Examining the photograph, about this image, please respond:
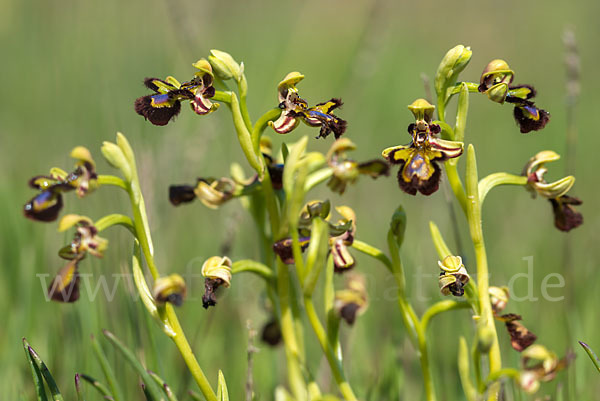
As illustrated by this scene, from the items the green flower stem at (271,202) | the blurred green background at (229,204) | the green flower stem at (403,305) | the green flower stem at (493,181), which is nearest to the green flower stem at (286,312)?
the green flower stem at (271,202)

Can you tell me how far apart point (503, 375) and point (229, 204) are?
2.75 meters

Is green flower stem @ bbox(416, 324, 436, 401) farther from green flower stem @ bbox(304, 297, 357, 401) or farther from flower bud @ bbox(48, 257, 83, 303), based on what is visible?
flower bud @ bbox(48, 257, 83, 303)

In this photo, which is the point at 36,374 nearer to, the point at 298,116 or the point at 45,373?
the point at 45,373

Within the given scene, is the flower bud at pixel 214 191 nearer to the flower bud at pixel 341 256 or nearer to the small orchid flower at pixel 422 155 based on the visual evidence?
the flower bud at pixel 341 256

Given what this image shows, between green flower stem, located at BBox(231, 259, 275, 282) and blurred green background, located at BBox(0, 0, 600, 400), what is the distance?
39 cm

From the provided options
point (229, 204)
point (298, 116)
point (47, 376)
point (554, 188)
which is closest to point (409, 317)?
point (554, 188)

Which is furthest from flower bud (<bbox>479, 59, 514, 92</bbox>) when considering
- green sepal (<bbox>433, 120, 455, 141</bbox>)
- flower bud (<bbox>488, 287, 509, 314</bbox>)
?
flower bud (<bbox>488, 287, 509, 314</bbox>)

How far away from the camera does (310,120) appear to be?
198cm

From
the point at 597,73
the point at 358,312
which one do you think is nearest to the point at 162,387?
the point at 358,312

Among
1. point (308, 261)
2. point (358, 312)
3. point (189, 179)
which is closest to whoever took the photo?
point (308, 261)

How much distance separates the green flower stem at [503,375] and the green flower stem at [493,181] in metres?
0.53

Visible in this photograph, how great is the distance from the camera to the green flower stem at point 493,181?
6.69 ft

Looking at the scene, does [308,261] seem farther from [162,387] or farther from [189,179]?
[189,179]

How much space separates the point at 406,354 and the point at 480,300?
131 centimetres
